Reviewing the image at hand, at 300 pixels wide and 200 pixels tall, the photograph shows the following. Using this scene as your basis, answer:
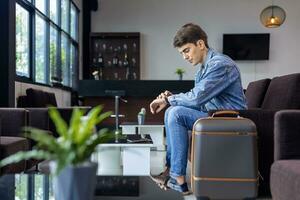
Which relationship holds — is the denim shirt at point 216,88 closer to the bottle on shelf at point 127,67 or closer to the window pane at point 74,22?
the window pane at point 74,22

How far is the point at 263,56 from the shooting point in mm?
8852

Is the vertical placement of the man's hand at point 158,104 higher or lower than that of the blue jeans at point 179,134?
higher

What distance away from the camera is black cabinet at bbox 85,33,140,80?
8.98 m

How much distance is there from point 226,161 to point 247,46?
7.09 meters

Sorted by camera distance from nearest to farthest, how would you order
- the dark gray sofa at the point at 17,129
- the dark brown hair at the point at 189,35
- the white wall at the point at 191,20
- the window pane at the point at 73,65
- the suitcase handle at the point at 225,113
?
the suitcase handle at the point at 225,113
the dark gray sofa at the point at 17,129
the dark brown hair at the point at 189,35
the window pane at the point at 73,65
the white wall at the point at 191,20

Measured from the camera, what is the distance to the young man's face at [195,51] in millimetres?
Result: 2672

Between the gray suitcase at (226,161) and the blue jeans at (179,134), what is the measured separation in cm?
37

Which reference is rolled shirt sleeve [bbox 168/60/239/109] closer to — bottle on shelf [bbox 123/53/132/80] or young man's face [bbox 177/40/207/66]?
young man's face [bbox 177/40/207/66]

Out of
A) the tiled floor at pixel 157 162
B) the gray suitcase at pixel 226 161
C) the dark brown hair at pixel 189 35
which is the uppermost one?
the dark brown hair at pixel 189 35

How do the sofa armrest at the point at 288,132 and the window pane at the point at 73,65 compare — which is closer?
the sofa armrest at the point at 288,132

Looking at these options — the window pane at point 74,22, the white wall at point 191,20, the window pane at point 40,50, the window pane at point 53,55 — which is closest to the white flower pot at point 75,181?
the window pane at point 40,50

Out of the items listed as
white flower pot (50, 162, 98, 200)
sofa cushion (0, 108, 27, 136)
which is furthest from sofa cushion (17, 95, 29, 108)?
white flower pot (50, 162, 98, 200)

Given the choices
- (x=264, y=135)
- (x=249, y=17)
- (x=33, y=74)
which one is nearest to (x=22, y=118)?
(x=264, y=135)

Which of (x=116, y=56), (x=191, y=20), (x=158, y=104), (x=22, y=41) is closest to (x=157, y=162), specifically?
(x=158, y=104)
